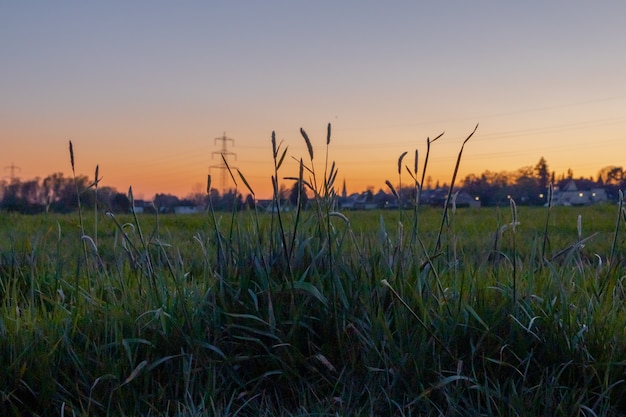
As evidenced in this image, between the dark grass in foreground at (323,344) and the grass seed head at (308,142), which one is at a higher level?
the grass seed head at (308,142)

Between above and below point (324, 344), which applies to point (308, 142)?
above

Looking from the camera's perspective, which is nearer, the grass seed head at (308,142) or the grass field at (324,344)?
the grass field at (324,344)

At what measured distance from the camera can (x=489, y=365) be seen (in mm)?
2357

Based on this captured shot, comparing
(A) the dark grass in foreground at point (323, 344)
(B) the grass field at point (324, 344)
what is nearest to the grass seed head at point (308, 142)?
(A) the dark grass in foreground at point (323, 344)

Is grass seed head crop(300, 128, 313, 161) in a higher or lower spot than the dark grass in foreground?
higher

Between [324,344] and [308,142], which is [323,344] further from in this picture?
[308,142]

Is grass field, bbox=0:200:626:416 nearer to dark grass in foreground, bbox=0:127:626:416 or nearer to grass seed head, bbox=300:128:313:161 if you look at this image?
A: dark grass in foreground, bbox=0:127:626:416

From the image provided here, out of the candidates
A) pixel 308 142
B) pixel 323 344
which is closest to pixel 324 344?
pixel 323 344

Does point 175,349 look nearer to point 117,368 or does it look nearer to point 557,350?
point 117,368

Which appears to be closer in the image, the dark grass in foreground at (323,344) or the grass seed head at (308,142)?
the dark grass in foreground at (323,344)

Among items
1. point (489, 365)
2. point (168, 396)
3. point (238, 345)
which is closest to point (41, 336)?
point (168, 396)

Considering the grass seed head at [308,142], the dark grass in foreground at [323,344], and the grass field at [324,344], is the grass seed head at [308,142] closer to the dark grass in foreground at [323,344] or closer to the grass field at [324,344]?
the dark grass in foreground at [323,344]

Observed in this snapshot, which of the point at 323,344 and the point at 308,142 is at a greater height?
the point at 308,142

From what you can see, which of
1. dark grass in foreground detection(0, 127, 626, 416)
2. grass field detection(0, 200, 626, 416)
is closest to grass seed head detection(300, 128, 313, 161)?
dark grass in foreground detection(0, 127, 626, 416)
